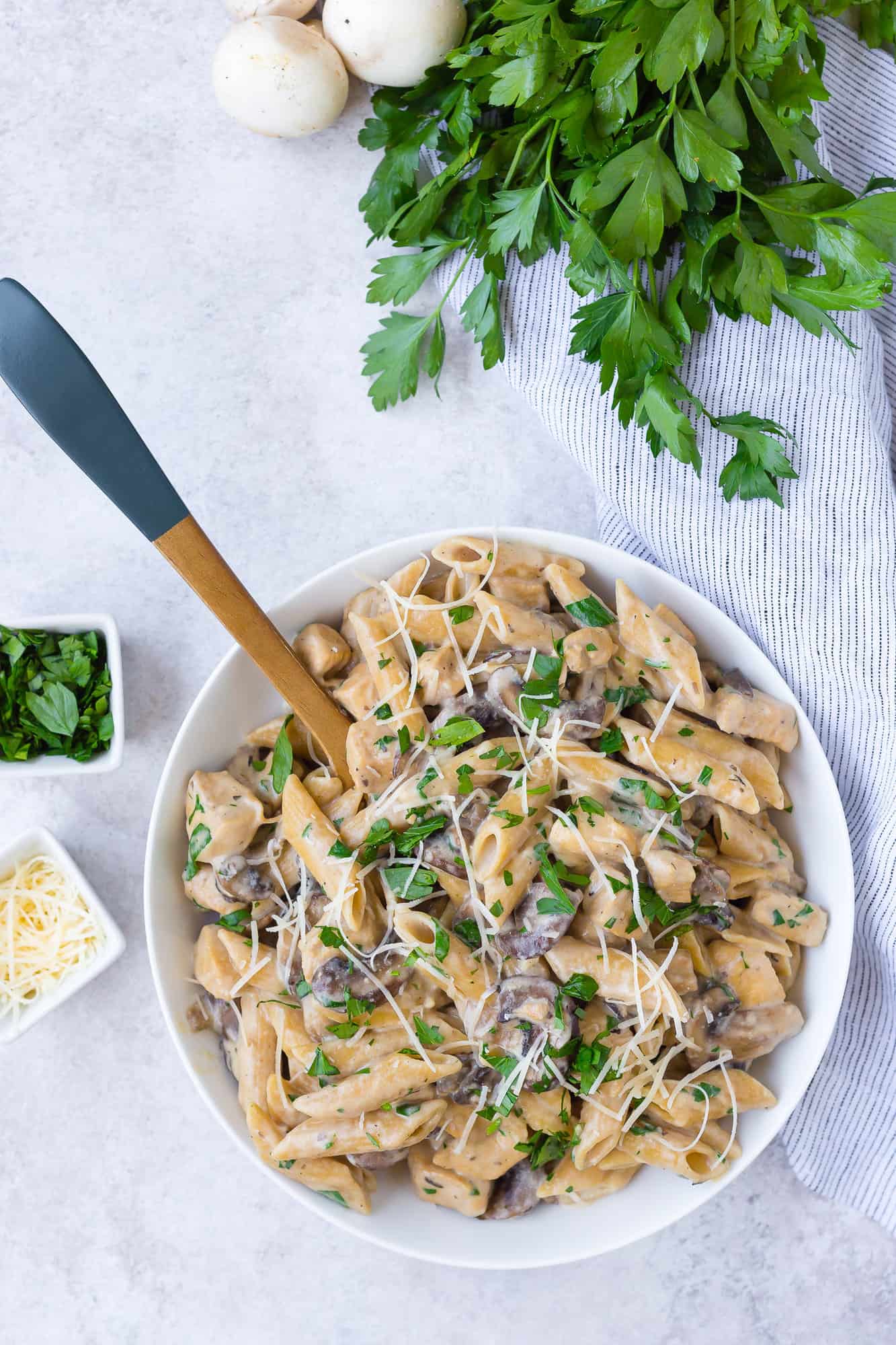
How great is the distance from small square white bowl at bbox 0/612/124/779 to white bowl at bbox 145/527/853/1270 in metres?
0.23

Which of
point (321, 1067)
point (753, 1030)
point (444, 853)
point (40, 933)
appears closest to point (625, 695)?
point (444, 853)

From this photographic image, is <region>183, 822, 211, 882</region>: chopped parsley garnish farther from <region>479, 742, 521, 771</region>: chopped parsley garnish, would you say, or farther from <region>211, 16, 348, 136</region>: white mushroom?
<region>211, 16, 348, 136</region>: white mushroom

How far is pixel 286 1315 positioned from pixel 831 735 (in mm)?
1824

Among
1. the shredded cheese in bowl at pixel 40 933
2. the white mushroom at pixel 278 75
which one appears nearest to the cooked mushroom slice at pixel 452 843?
the shredded cheese in bowl at pixel 40 933

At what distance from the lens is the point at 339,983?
6.88 ft

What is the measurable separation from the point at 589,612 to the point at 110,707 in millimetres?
1094

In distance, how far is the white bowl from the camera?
2.23 metres

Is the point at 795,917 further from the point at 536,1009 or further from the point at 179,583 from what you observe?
the point at 179,583

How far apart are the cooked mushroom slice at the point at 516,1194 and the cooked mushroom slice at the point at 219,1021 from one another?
59 cm

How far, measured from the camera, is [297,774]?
2.32 m

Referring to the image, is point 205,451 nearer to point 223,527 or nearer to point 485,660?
point 223,527

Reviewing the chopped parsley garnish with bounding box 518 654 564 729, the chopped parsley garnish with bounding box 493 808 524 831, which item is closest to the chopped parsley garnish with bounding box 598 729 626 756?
the chopped parsley garnish with bounding box 518 654 564 729

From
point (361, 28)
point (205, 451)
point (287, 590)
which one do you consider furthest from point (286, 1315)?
point (361, 28)

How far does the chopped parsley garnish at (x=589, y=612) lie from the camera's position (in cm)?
221
